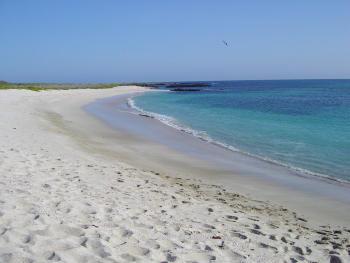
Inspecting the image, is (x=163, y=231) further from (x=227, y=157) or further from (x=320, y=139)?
(x=320, y=139)

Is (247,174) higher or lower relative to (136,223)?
lower

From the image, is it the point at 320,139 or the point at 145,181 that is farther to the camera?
the point at 320,139

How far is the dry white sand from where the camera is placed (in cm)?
473

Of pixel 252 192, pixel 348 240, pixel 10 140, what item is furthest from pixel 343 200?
pixel 10 140

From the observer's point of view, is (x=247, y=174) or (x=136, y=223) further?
(x=247, y=174)

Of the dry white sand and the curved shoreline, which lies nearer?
the dry white sand

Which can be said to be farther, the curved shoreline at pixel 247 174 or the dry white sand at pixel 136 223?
the curved shoreline at pixel 247 174

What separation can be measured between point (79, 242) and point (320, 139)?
14944 mm

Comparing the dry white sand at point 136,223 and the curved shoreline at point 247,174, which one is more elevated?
the dry white sand at point 136,223

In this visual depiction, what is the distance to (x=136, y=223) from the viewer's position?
5699 millimetres

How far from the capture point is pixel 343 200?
28.2 ft

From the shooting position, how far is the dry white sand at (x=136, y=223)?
4727 millimetres

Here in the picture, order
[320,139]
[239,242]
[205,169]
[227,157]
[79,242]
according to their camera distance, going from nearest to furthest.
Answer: [79,242] → [239,242] → [205,169] → [227,157] → [320,139]

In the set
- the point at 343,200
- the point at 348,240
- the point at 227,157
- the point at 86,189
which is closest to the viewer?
the point at 348,240
